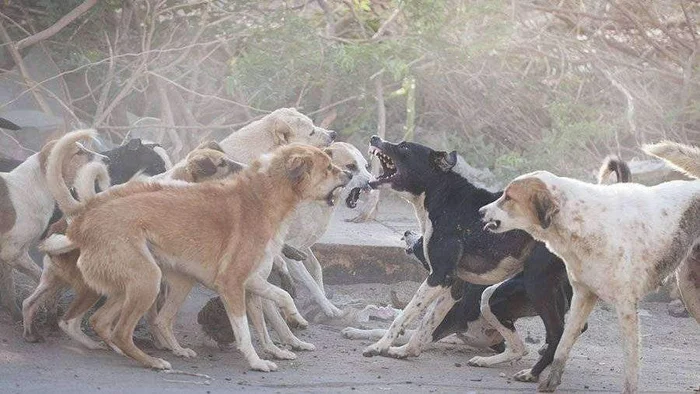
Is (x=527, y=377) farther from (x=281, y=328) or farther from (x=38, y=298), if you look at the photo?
(x=38, y=298)

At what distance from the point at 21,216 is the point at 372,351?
238 cm

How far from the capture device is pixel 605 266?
239 inches

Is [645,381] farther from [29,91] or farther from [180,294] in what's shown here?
[29,91]

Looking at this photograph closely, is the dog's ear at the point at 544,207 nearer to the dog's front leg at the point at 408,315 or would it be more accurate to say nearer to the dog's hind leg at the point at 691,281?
the dog's hind leg at the point at 691,281

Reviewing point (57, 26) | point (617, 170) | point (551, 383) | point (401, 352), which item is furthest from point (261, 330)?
point (57, 26)

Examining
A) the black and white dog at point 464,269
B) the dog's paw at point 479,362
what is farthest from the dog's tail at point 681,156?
the dog's paw at point 479,362

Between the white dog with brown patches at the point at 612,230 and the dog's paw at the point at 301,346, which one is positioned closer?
the white dog with brown patches at the point at 612,230

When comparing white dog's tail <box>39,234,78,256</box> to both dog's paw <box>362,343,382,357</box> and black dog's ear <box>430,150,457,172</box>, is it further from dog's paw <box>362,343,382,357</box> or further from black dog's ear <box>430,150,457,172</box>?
black dog's ear <box>430,150,457,172</box>

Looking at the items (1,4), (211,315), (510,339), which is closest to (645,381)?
(510,339)

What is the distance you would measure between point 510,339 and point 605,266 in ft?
4.32

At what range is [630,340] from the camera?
6.09 m

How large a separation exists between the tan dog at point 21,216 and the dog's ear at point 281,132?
5.12 ft

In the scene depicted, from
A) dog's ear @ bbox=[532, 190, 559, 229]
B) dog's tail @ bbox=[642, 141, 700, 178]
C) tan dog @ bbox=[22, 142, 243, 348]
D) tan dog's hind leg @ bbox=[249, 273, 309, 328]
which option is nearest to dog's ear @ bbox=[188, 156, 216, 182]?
tan dog @ bbox=[22, 142, 243, 348]

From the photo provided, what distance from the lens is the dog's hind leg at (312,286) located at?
8305 millimetres
